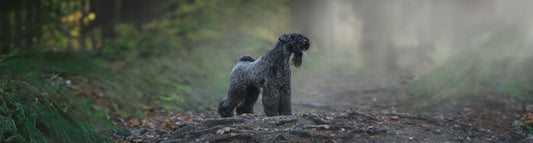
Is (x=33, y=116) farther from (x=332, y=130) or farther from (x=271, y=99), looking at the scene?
(x=332, y=130)

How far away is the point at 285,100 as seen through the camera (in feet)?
17.8

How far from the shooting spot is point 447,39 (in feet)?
56.2

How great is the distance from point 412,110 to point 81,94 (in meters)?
6.28

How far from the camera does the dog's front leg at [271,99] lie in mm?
5215

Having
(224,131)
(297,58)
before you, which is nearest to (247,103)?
(297,58)

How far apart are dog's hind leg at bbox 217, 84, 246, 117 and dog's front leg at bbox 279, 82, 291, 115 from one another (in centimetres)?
58

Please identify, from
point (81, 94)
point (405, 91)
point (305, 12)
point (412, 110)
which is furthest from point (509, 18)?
point (81, 94)

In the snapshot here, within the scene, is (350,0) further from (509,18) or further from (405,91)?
(405,91)

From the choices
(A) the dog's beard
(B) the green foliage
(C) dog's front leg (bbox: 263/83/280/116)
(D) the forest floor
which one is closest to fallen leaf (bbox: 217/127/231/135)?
(D) the forest floor

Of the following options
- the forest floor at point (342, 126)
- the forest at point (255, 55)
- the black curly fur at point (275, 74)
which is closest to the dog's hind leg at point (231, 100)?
the black curly fur at point (275, 74)

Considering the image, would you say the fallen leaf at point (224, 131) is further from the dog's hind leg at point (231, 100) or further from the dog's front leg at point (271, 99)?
the dog's hind leg at point (231, 100)

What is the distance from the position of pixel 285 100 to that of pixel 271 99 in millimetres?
276

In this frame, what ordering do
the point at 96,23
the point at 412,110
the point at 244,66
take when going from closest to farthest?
the point at 244,66 → the point at 412,110 → the point at 96,23

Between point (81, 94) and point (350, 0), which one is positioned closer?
point (81, 94)
